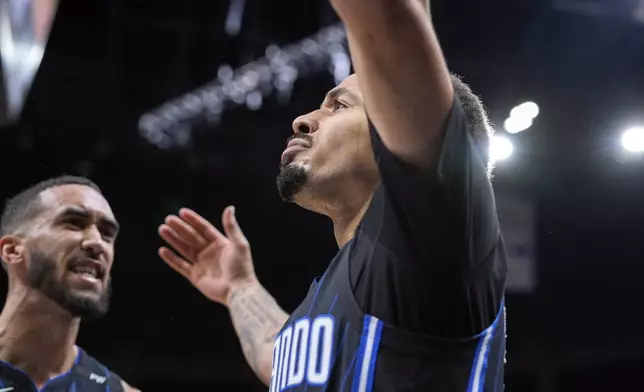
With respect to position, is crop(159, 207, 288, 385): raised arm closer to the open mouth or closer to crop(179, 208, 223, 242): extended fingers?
crop(179, 208, 223, 242): extended fingers

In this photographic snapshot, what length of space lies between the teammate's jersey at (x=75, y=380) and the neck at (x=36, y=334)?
0.02 m

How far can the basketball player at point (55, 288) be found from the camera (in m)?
2.10

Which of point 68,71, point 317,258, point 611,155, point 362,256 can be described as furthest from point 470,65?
point 362,256

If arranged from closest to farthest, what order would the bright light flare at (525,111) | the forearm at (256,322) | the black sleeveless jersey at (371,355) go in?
the black sleeveless jersey at (371,355)
the forearm at (256,322)
the bright light flare at (525,111)

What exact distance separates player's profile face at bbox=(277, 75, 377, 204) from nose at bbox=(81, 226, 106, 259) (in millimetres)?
1089

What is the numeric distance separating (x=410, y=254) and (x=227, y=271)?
1047mm

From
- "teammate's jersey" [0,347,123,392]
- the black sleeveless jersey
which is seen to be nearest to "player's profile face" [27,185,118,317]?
"teammate's jersey" [0,347,123,392]

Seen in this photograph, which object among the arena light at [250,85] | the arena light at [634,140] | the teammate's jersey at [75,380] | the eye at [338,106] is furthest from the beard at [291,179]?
the arena light at [634,140]

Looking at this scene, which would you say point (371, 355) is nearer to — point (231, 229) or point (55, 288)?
point (231, 229)

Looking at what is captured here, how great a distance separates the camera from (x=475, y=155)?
0.88m

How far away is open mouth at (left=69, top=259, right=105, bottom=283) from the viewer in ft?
7.03

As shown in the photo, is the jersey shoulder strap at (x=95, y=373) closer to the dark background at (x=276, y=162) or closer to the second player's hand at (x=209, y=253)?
the second player's hand at (x=209, y=253)

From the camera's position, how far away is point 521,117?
13.4 feet

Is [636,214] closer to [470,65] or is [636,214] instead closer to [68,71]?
[470,65]
